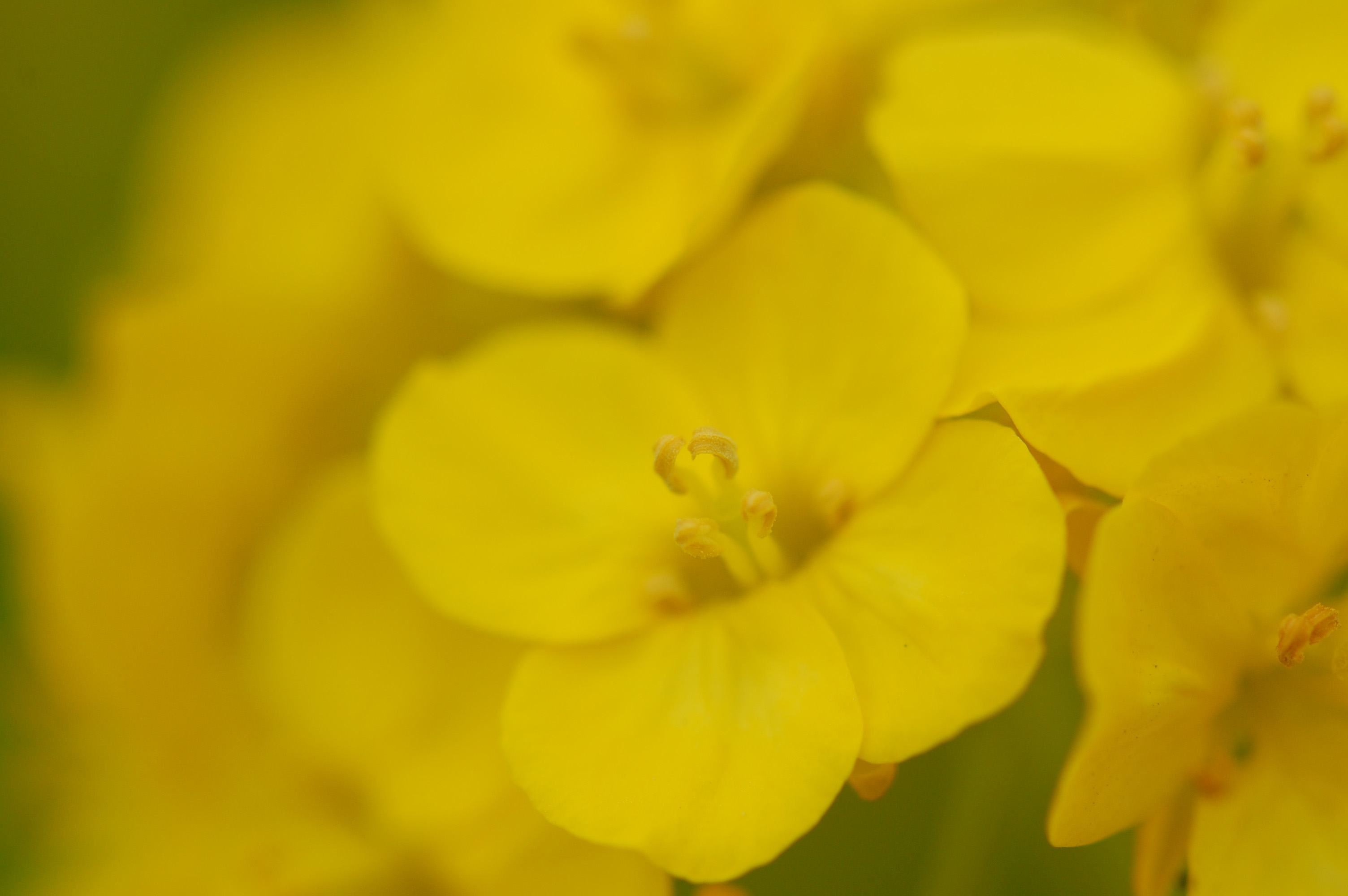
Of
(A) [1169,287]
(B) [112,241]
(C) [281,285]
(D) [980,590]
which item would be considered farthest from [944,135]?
(B) [112,241]

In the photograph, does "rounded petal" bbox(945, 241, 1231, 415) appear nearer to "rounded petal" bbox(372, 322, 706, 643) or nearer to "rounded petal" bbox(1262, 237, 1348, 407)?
"rounded petal" bbox(1262, 237, 1348, 407)

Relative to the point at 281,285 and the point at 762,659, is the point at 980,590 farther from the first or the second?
the point at 281,285

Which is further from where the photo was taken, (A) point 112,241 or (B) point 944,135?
(A) point 112,241

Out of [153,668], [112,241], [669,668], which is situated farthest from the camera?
[112,241]

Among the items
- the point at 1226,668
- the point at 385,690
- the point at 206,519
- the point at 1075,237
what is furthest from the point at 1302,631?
the point at 206,519

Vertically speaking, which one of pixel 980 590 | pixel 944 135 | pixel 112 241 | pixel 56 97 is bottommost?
pixel 112 241

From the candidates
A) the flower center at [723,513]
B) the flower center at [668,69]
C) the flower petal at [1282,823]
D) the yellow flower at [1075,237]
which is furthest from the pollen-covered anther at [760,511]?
the flower center at [668,69]

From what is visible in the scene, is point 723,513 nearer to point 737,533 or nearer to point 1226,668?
point 737,533
